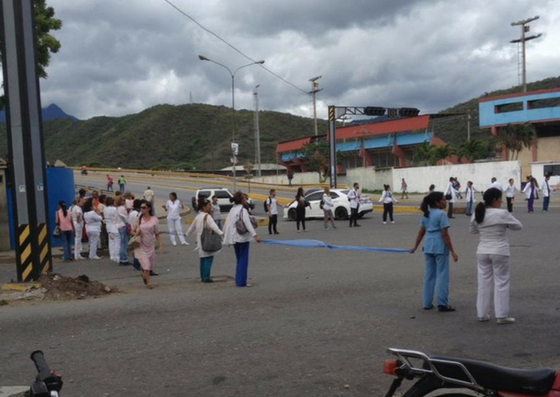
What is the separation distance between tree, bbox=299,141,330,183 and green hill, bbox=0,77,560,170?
32.0 m

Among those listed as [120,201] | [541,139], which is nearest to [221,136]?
[541,139]

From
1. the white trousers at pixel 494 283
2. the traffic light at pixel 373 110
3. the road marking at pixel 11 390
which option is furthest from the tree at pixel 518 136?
the road marking at pixel 11 390

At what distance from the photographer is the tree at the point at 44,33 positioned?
2227 centimetres

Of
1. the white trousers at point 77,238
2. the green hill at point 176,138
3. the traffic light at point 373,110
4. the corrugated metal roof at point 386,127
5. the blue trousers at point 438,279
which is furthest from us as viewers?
the green hill at point 176,138

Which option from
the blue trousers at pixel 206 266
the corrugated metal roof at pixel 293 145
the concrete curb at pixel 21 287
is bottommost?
the concrete curb at pixel 21 287

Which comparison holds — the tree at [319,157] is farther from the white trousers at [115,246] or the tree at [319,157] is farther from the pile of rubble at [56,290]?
the pile of rubble at [56,290]

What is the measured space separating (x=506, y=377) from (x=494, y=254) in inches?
181

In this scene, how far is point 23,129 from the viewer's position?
11609mm

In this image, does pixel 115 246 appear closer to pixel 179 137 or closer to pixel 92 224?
pixel 92 224

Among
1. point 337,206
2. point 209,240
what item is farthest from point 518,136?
point 209,240

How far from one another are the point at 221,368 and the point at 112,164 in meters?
113

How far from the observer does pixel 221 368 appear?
6078 mm

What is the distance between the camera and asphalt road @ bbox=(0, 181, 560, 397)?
18.9 feet

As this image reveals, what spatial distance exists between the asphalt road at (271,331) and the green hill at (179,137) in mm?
84691
